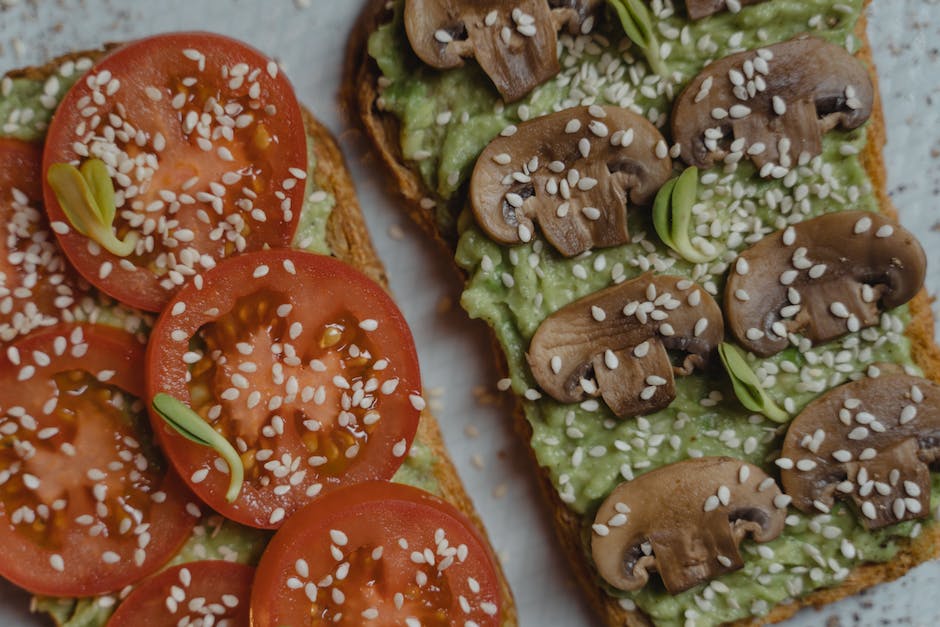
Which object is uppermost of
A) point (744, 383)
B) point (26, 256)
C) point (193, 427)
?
point (26, 256)

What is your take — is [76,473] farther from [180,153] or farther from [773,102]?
[773,102]

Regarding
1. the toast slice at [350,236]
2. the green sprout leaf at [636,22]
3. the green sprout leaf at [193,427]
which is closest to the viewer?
the green sprout leaf at [193,427]

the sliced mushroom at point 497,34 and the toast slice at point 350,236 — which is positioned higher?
the sliced mushroom at point 497,34

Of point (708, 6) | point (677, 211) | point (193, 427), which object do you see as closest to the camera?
point (193, 427)

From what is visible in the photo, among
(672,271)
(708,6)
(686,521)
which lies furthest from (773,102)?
(686,521)

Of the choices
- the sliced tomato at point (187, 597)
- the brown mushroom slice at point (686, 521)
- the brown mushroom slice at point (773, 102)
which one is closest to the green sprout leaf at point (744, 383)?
the brown mushroom slice at point (686, 521)

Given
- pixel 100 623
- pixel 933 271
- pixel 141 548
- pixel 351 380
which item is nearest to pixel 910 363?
pixel 933 271

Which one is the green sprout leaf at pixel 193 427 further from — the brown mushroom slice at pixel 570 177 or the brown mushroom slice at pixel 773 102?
the brown mushroom slice at pixel 773 102

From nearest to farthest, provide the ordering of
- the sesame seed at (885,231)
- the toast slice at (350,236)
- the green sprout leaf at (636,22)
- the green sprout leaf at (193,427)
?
1. the green sprout leaf at (193,427)
2. the green sprout leaf at (636,22)
3. the sesame seed at (885,231)
4. the toast slice at (350,236)
